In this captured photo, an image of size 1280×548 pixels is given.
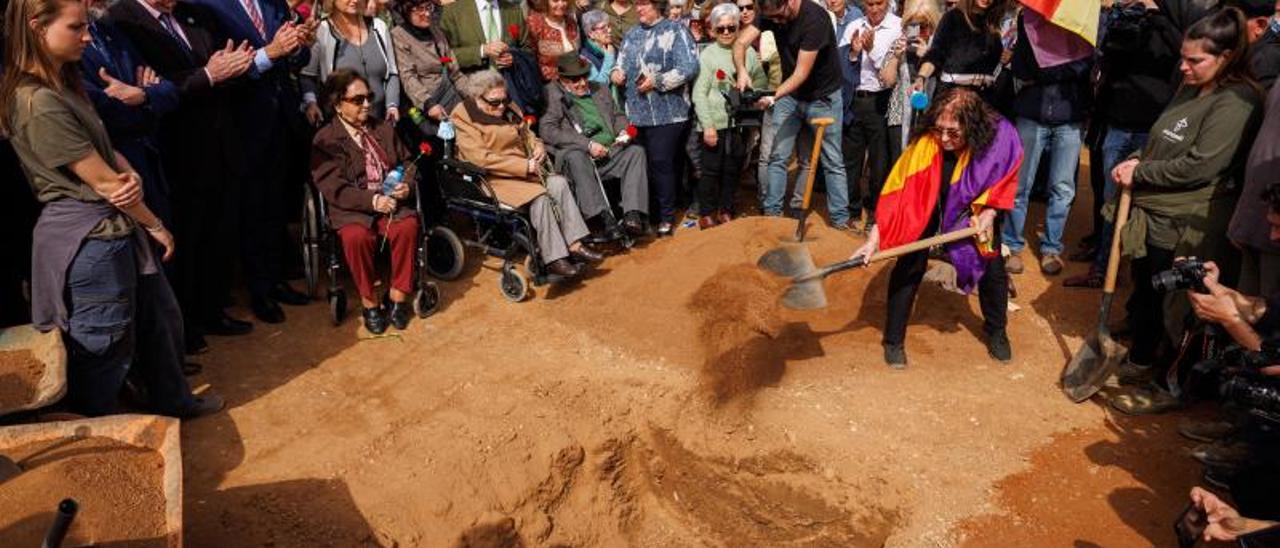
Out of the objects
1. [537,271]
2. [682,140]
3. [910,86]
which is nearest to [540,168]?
[537,271]

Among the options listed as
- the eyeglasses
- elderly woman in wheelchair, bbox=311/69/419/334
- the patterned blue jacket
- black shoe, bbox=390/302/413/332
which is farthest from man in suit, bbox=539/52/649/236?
the eyeglasses

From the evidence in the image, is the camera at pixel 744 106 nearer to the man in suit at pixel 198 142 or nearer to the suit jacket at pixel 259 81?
the suit jacket at pixel 259 81

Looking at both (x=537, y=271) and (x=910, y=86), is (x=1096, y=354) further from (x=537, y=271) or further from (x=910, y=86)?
(x=537, y=271)

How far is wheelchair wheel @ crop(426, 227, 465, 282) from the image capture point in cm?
669

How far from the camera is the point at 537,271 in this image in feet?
21.2

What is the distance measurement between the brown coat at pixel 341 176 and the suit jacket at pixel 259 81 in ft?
1.16

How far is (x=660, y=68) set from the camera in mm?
7316

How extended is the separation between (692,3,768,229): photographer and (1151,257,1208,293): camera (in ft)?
12.8

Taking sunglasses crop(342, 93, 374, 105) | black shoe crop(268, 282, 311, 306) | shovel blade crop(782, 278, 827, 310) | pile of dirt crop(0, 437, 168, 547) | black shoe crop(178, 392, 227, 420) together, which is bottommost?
black shoe crop(268, 282, 311, 306)

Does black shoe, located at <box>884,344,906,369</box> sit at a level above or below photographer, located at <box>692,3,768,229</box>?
below

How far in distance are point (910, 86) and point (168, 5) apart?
545 cm

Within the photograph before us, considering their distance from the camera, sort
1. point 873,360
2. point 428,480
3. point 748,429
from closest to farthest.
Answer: point 428,480 < point 748,429 < point 873,360

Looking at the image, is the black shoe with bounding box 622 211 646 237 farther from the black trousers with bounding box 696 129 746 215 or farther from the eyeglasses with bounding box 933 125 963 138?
the eyeglasses with bounding box 933 125 963 138

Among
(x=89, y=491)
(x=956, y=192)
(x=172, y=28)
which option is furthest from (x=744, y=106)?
(x=89, y=491)
